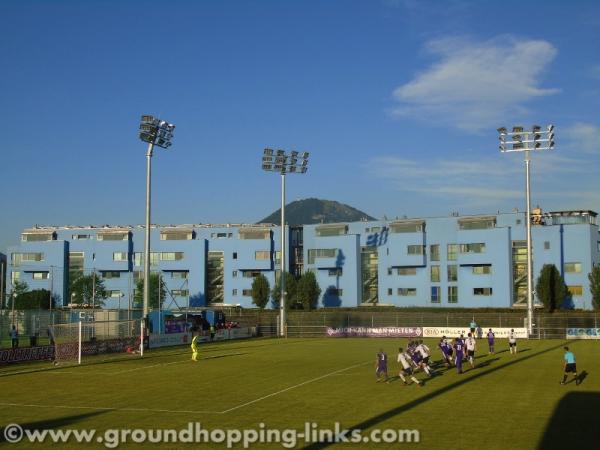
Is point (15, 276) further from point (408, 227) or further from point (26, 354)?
point (26, 354)

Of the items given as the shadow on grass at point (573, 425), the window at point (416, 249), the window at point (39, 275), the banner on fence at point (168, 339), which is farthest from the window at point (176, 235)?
the shadow on grass at point (573, 425)

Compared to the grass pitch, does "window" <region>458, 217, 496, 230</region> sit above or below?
above

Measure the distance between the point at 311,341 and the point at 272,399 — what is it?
1502 inches

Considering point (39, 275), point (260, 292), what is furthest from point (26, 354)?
point (39, 275)

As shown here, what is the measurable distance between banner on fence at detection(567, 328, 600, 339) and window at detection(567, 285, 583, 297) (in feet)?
65.5

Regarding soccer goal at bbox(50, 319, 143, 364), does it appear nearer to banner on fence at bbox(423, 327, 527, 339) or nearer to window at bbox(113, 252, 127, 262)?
banner on fence at bbox(423, 327, 527, 339)

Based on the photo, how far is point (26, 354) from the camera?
45.0m

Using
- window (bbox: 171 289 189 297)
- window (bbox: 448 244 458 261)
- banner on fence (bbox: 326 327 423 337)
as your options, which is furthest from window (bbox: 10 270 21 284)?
window (bbox: 448 244 458 261)

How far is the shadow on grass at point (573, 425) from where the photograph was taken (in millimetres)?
19578

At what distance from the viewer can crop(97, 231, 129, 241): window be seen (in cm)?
10825

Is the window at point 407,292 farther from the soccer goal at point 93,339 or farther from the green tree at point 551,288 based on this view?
the soccer goal at point 93,339

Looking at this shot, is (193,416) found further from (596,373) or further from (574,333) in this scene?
(574,333)

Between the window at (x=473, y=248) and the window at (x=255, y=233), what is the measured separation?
30.1m

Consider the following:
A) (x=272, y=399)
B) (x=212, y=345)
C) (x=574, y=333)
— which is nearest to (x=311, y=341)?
(x=212, y=345)
